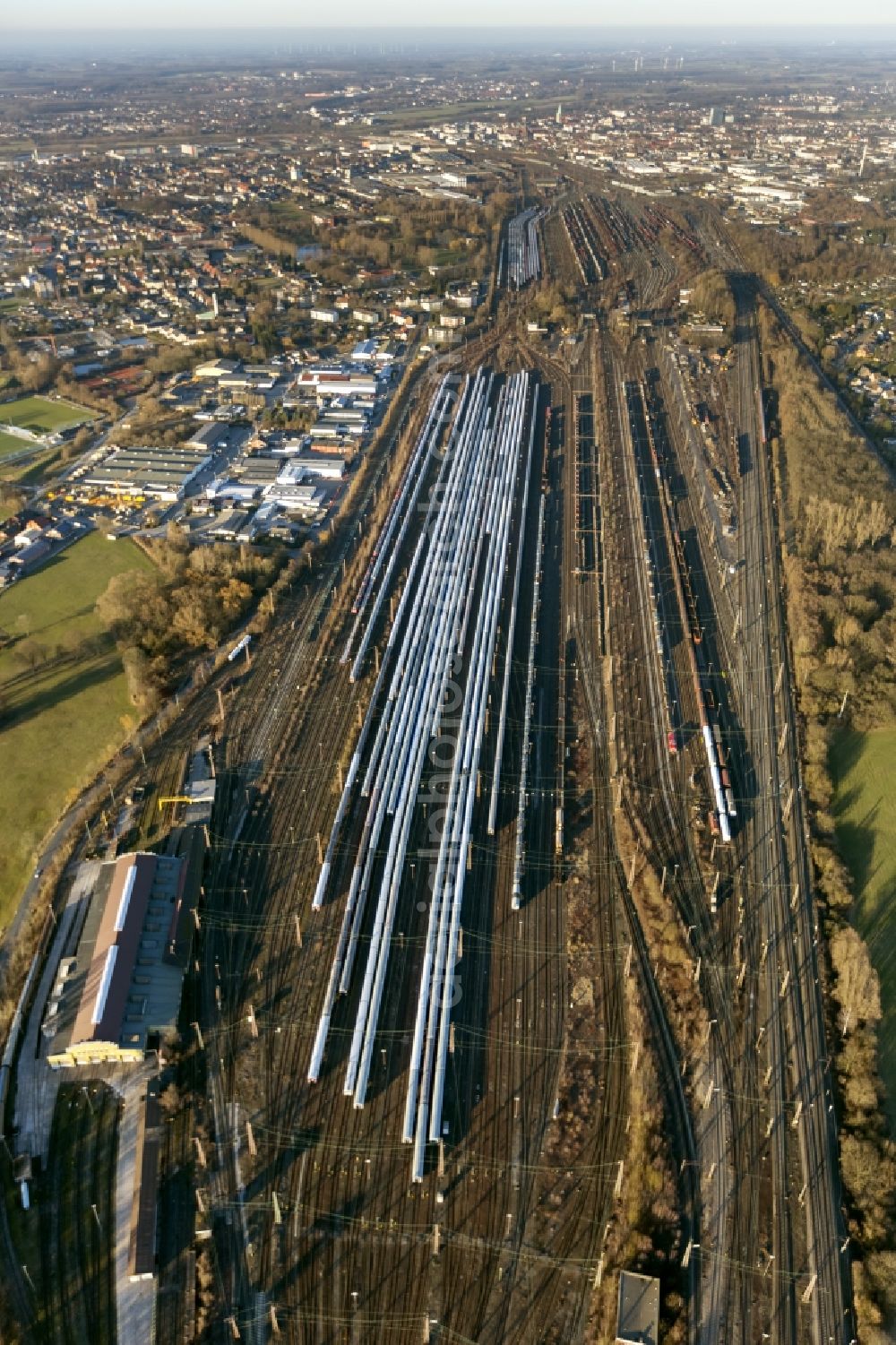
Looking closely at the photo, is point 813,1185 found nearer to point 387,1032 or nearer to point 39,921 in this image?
point 387,1032

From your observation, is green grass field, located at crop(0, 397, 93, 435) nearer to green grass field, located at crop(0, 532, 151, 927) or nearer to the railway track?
green grass field, located at crop(0, 532, 151, 927)

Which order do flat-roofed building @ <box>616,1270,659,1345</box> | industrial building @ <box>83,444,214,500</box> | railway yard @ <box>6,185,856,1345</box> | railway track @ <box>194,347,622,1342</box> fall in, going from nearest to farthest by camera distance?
1. flat-roofed building @ <box>616,1270,659,1345</box>
2. railway track @ <box>194,347,622,1342</box>
3. railway yard @ <box>6,185,856,1345</box>
4. industrial building @ <box>83,444,214,500</box>

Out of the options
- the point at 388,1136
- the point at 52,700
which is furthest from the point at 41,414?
the point at 388,1136

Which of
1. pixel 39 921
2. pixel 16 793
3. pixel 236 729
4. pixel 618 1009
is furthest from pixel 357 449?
pixel 618 1009

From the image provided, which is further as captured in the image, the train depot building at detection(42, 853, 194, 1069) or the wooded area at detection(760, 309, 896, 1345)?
the train depot building at detection(42, 853, 194, 1069)

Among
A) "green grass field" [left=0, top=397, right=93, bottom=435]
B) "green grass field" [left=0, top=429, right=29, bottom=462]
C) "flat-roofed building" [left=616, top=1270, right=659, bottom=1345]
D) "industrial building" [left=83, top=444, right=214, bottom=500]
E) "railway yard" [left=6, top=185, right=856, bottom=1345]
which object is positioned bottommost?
"flat-roofed building" [left=616, top=1270, right=659, bottom=1345]

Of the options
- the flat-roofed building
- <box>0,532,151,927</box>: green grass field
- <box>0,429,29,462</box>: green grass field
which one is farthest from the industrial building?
the flat-roofed building

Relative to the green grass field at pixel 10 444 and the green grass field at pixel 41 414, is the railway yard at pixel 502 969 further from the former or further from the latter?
the green grass field at pixel 41 414
